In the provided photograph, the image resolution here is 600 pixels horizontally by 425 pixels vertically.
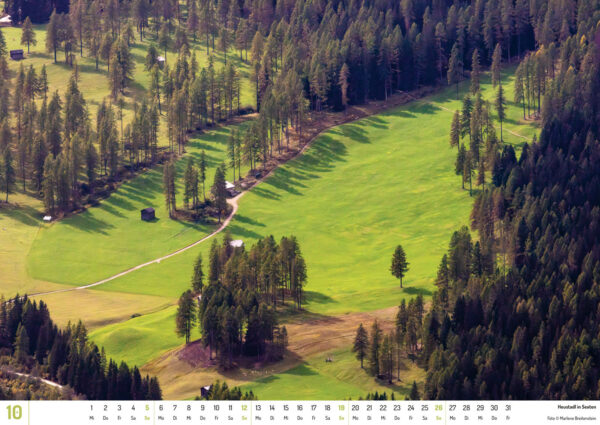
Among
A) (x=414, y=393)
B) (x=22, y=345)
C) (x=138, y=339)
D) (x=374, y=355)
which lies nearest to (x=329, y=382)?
(x=374, y=355)

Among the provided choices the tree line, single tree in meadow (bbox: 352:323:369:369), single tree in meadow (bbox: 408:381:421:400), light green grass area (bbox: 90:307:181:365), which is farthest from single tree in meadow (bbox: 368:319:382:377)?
light green grass area (bbox: 90:307:181:365)

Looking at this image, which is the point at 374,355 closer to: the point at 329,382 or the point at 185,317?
the point at 329,382

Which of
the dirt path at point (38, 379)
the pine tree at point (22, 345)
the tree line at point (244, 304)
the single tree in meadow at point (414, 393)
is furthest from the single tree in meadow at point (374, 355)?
the pine tree at point (22, 345)
